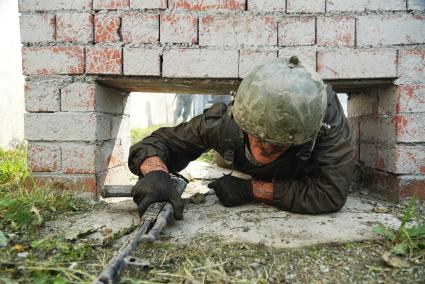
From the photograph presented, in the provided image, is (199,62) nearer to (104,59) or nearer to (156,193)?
(104,59)

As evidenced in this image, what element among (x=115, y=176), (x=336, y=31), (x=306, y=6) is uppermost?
(x=306, y=6)

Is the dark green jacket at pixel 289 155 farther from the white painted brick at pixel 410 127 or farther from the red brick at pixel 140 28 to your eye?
the red brick at pixel 140 28

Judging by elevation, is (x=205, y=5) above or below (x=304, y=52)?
above

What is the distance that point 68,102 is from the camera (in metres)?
2.32

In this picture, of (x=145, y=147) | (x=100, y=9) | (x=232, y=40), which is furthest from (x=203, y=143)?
(x=100, y=9)

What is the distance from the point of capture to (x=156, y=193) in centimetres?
196

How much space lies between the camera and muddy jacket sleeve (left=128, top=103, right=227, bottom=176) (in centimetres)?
229

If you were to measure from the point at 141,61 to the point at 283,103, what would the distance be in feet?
3.33

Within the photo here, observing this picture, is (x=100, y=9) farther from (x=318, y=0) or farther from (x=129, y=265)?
Answer: (x=129, y=265)

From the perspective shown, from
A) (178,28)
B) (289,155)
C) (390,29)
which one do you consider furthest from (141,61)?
(390,29)

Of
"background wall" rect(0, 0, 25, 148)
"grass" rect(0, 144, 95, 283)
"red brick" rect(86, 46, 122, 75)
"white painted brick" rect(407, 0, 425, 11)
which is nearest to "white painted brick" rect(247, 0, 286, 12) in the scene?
"white painted brick" rect(407, 0, 425, 11)

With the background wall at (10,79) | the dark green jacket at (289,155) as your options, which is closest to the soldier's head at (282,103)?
the dark green jacket at (289,155)


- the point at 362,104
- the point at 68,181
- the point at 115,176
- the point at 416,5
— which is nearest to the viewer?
the point at 416,5

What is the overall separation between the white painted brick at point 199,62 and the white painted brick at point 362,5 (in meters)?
0.66
